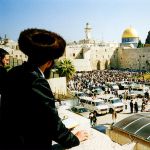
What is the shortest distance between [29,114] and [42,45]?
518mm

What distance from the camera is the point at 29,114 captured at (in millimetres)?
→ 1939

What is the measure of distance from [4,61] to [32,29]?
2447mm

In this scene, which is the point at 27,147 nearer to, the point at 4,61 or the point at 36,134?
the point at 36,134

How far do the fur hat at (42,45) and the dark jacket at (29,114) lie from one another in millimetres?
204

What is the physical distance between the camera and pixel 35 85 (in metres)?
1.93

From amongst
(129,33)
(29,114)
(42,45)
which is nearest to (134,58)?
(129,33)

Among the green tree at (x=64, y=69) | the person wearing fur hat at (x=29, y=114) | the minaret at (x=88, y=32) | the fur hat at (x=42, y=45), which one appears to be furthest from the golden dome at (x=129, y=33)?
the person wearing fur hat at (x=29, y=114)

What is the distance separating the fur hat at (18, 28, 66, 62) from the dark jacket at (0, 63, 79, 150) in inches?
8.0

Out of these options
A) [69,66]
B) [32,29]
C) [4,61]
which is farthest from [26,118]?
[69,66]

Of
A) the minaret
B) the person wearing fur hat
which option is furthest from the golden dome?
the person wearing fur hat

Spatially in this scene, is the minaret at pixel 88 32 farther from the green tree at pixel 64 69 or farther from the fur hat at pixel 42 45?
the fur hat at pixel 42 45

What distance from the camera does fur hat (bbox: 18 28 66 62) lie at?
7.05 ft

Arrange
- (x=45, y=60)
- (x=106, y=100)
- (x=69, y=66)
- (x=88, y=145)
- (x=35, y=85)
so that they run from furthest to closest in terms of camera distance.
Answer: (x=69, y=66) < (x=106, y=100) < (x=88, y=145) < (x=45, y=60) < (x=35, y=85)

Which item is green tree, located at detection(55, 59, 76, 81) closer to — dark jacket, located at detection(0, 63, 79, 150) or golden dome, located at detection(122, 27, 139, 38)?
dark jacket, located at detection(0, 63, 79, 150)
